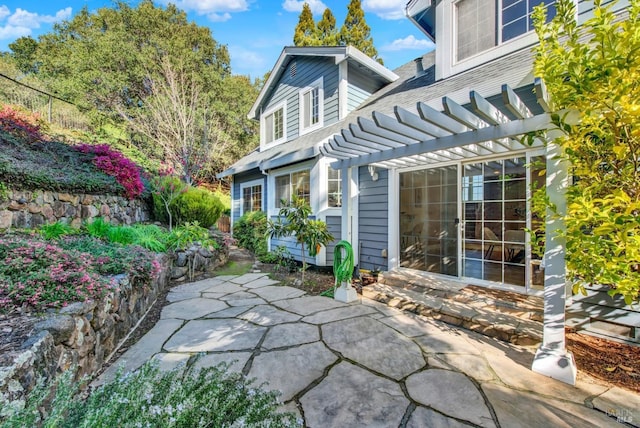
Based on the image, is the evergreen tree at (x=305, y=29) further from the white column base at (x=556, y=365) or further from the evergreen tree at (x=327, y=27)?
the white column base at (x=556, y=365)

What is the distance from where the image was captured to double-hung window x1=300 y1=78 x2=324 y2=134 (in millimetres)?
6840

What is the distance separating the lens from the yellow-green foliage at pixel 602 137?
1766 millimetres

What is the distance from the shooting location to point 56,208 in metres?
4.73

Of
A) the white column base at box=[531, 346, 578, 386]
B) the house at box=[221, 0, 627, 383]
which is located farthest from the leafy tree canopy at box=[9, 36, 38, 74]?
the white column base at box=[531, 346, 578, 386]

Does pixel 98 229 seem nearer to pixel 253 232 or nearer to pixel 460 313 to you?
pixel 253 232

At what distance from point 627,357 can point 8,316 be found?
484cm

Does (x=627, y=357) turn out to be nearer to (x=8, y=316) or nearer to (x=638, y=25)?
(x=638, y=25)

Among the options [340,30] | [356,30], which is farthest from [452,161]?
[340,30]

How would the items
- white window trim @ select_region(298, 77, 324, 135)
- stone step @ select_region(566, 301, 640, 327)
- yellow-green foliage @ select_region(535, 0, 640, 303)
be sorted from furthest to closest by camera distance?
white window trim @ select_region(298, 77, 324, 135), stone step @ select_region(566, 301, 640, 327), yellow-green foliage @ select_region(535, 0, 640, 303)

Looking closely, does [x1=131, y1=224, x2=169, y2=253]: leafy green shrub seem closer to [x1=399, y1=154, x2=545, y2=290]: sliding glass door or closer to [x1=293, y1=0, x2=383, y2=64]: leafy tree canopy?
[x1=399, y1=154, x2=545, y2=290]: sliding glass door

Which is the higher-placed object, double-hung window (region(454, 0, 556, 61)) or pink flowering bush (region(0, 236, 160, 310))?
double-hung window (region(454, 0, 556, 61))

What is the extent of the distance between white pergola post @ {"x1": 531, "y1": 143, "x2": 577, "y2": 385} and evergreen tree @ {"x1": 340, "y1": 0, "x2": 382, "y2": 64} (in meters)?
17.4

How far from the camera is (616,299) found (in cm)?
278

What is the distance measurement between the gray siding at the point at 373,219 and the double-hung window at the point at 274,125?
12.4 feet
